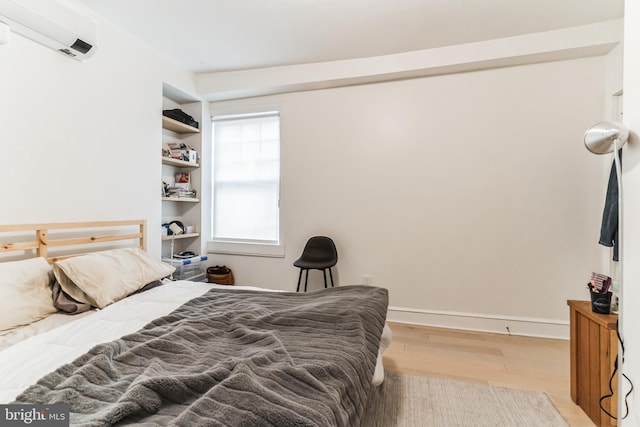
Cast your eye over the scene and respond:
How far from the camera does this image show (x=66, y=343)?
4.24 feet

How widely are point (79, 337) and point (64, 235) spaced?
48.7 inches

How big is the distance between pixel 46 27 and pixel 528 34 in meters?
3.67

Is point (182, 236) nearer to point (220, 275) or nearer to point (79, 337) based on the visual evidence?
point (220, 275)

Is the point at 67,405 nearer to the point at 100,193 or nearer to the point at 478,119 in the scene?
the point at 100,193

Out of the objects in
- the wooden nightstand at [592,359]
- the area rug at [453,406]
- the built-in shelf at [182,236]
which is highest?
the built-in shelf at [182,236]

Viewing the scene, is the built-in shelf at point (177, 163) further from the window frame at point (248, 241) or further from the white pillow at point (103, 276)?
the white pillow at point (103, 276)

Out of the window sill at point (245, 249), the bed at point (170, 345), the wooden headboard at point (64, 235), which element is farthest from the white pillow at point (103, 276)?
the window sill at point (245, 249)

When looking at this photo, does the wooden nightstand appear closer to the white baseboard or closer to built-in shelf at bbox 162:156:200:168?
the white baseboard

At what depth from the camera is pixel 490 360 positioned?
2242 mm

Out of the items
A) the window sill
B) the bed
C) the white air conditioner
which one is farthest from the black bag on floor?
the white air conditioner

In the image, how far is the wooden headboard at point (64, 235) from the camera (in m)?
1.85

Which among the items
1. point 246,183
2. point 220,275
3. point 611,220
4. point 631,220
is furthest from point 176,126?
point 611,220

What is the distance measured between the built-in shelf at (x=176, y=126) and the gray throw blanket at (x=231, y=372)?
235 centimetres

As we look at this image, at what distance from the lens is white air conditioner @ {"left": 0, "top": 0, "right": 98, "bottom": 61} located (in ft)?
5.54
